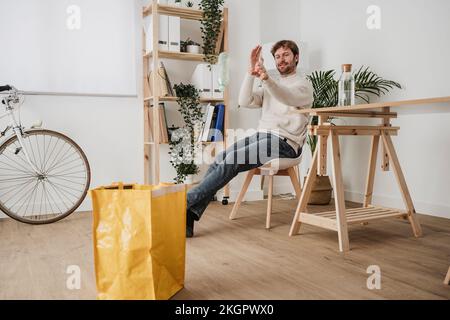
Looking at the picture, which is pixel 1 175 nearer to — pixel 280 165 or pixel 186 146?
pixel 186 146

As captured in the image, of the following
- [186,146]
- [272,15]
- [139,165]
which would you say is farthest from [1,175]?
[272,15]

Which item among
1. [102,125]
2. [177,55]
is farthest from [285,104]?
[102,125]

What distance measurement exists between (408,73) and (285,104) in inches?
48.4

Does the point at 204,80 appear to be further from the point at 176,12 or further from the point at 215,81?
the point at 176,12

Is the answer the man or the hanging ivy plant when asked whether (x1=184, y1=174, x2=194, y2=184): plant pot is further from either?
the hanging ivy plant

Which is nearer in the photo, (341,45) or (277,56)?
(277,56)

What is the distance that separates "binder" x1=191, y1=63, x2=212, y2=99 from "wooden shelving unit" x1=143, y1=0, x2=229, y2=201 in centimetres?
6

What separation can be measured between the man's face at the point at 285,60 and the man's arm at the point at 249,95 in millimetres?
204

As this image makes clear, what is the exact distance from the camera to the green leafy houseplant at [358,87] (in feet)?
10.3

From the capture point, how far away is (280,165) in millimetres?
2451

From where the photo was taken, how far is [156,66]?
3.06 metres

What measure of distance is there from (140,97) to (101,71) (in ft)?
1.17

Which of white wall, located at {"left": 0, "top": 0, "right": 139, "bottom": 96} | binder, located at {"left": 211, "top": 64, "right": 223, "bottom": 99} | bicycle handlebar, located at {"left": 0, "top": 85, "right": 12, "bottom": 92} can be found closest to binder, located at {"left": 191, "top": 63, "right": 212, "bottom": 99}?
binder, located at {"left": 211, "top": 64, "right": 223, "bottom": 99}

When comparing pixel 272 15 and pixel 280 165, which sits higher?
pixel 272 15
